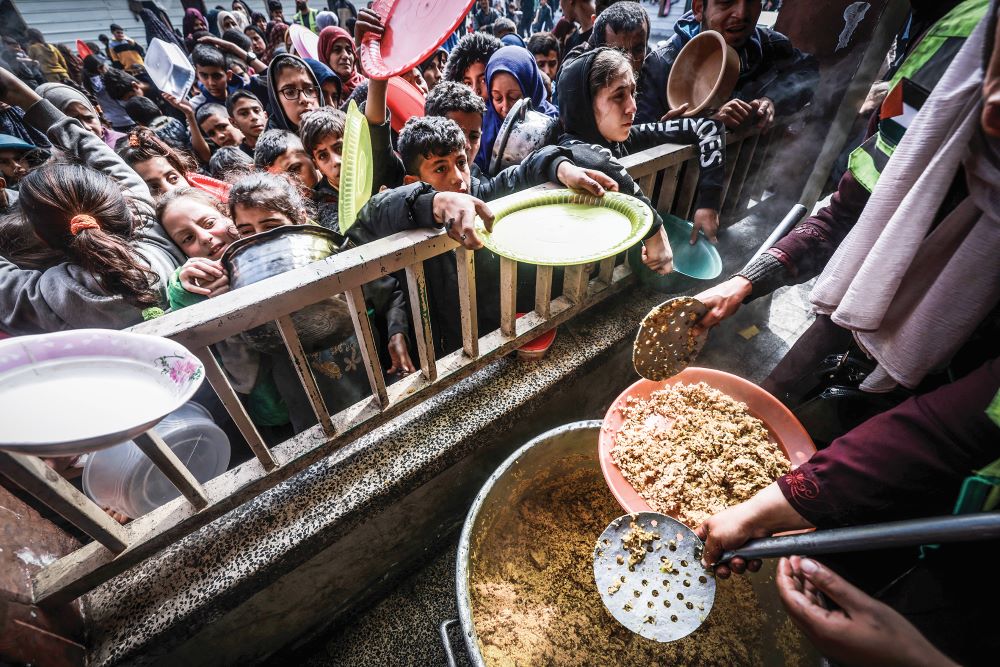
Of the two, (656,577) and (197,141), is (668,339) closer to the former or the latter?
(656,577)

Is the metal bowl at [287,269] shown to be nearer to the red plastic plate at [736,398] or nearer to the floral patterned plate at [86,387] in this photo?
the floral patterned plate at [86,387]

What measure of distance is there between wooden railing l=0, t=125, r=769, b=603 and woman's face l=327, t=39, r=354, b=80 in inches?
181

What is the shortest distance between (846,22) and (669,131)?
2.33 metres

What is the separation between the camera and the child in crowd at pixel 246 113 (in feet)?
13.7

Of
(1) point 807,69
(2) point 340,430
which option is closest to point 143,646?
(2) point 340,430

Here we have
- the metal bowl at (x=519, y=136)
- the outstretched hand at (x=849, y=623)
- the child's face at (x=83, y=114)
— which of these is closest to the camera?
the outstretched hand at (x=849, y=623)

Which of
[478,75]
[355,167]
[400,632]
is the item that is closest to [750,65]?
[478,75]

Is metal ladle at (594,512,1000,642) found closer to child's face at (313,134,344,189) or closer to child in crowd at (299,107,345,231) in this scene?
child in crowd at (299,107,345,231)

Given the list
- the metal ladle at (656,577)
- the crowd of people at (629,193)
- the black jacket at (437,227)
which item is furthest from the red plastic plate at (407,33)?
the metal ladle at (656,577)

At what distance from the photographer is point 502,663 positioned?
1480mm

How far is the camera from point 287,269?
1672 millimetres

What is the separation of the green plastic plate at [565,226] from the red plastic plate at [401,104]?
2.44 meters

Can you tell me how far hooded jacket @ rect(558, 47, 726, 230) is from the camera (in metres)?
2.32

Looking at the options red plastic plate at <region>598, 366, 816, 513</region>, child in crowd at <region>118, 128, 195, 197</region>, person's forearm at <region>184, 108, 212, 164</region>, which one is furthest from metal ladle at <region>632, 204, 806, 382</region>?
person's forearm at <region>184, 108, 212, 164</region>
